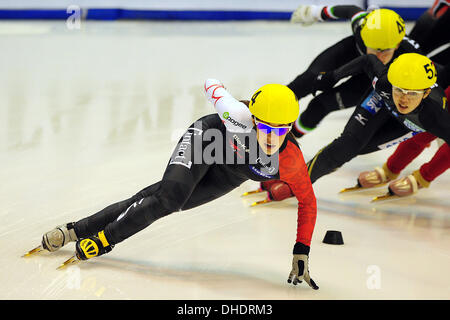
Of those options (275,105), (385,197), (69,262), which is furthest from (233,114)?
(385,197)

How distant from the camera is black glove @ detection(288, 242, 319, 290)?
304 cm

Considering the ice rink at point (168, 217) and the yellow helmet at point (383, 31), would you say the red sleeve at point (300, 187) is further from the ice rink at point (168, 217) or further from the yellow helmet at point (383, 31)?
the yellow helmet at point (383, 31)

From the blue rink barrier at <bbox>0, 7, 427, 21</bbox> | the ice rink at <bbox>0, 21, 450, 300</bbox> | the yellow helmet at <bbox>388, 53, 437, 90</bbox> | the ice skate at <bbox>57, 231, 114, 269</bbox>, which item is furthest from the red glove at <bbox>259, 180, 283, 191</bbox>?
the blue rink barrier at <bbox>0, 7, 427, 21</bbox>

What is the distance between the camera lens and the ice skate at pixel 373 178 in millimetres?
4754

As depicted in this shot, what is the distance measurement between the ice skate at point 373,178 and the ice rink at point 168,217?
0.22 ft

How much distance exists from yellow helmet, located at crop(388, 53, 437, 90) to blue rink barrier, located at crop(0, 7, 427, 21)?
25.0 feet

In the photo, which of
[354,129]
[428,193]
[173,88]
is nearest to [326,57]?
[354,129]

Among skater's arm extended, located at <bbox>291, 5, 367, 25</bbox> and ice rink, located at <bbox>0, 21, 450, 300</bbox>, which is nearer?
ice rink, located at <bbox>0, 21, 450, 300</bbox>

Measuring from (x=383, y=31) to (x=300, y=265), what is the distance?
75.1 inches

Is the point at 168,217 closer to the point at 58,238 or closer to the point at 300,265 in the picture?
the point at 58,238

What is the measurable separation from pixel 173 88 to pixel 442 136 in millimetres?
3898

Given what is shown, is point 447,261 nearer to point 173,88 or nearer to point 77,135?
point 77,135

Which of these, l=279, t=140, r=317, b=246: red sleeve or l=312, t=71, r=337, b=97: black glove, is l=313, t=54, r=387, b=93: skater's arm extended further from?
l=279, t=140, r=317, b=246: red sleeve

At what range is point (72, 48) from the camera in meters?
9.28
